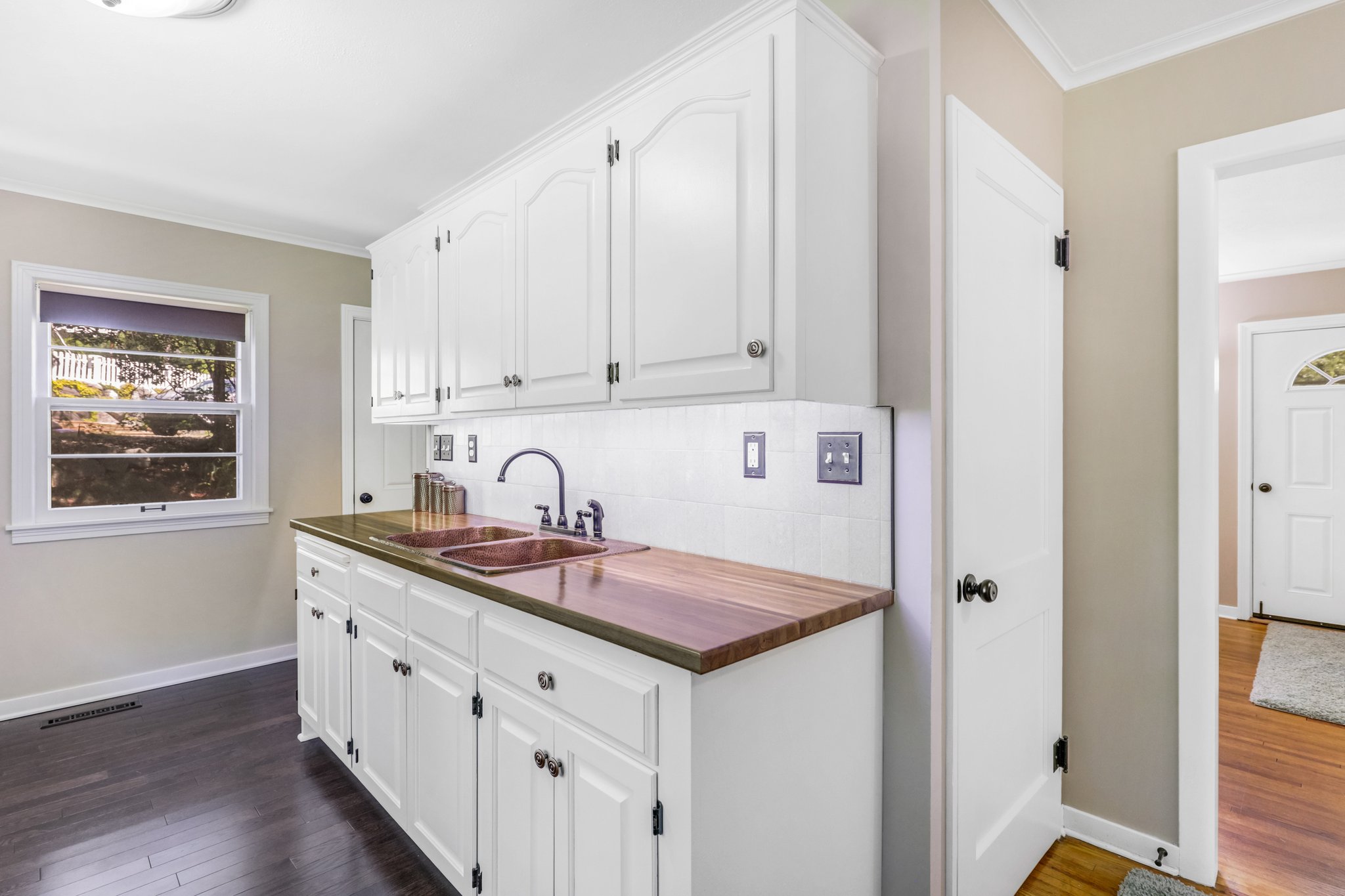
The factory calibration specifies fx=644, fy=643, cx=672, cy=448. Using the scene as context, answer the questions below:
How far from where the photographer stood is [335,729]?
8.00 feet

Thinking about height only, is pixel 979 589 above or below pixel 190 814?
above

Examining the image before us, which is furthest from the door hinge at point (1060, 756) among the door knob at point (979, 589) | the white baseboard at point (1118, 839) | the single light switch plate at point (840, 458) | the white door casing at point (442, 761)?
the white door casing at point (442, 761)

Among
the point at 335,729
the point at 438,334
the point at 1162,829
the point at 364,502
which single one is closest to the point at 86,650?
the point at 364,502

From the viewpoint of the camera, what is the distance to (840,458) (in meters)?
1.61

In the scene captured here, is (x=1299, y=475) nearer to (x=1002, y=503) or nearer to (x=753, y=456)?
(x=1002, y=503)

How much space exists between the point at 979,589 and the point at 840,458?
1.53ft

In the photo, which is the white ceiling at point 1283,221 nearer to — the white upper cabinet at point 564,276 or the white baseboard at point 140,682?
the white upper cabinet at point 564,276

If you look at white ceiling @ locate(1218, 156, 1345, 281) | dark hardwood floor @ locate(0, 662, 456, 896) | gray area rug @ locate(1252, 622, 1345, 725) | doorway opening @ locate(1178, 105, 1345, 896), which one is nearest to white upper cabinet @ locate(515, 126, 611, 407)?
dark hardwood floor @ locate(0, 662, 456, 896)

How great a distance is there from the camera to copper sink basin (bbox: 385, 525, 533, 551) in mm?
2426

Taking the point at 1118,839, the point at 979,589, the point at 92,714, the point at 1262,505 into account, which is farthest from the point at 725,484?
the point at 1262,505

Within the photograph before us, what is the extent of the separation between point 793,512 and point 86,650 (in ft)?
11.9

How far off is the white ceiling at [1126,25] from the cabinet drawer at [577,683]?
188 centimetres

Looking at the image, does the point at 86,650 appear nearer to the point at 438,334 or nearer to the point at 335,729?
the point at 335,729

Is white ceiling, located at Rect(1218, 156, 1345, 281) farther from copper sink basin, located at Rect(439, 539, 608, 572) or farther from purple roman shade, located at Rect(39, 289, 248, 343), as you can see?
purple roman shade, located at Rect(39, 289, 248, 343)
